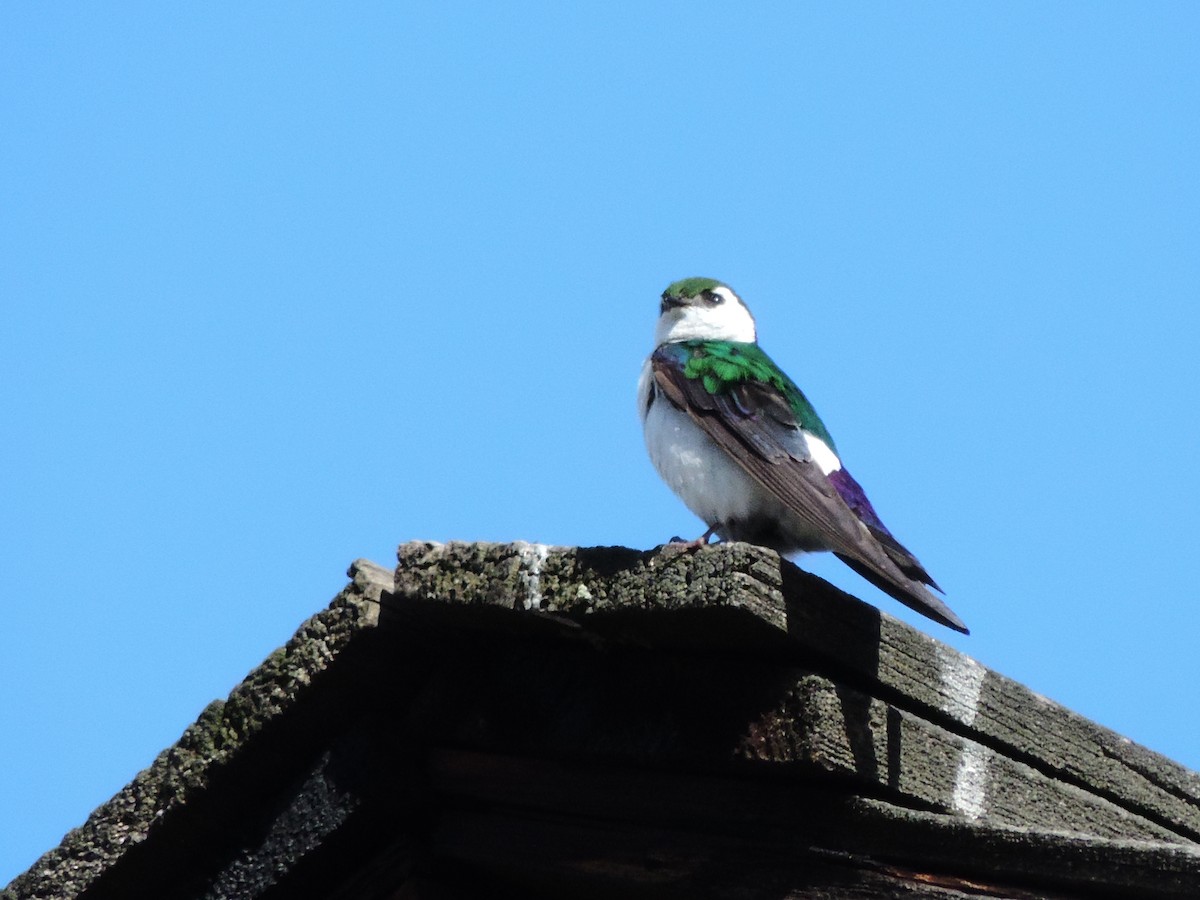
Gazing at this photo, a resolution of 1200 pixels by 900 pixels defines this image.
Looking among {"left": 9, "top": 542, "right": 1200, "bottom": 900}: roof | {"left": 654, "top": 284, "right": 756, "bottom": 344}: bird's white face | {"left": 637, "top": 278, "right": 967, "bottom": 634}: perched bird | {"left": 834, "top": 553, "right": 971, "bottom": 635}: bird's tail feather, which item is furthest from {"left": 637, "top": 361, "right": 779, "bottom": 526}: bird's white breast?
{"left": 654, "top": 284, "right": 756, "bottom": 344}: bird's white face

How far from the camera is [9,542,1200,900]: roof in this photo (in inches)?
106

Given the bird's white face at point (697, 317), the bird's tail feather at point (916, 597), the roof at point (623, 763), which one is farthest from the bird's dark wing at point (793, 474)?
the bird's white face at point (697, 317)

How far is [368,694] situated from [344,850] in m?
0.40

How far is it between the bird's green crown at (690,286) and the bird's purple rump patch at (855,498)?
3.18 meters

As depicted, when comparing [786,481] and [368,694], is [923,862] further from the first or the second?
[786,481]

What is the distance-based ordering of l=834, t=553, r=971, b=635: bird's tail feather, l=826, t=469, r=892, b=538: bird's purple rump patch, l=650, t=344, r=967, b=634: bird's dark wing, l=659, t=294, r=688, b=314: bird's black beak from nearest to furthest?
l=834, t=553, r=971, b=635: bird's tail feather
l=650, t=344, r=967, b=634: bird's dark wing
l=826, t=469, r=892, b=538: bird's purple rump patch
l=659, t=294, r=688, b=314: bird's black beak

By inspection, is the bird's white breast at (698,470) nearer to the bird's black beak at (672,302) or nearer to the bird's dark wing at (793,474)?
the bird's dark wing at (793,474)

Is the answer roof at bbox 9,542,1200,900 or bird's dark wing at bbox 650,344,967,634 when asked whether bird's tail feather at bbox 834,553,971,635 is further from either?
roof at bbox 9,542,1200,900

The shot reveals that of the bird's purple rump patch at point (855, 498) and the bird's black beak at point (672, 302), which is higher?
the bird's black beak at point (672, 302)

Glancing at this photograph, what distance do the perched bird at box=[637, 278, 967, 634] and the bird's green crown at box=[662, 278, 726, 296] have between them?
2.39 meters

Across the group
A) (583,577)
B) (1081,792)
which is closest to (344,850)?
(583,577)

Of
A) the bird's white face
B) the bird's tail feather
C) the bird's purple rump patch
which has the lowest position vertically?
the bird's tail feather

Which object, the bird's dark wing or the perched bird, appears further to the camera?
the perched bird

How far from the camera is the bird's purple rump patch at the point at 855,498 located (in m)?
4.09
